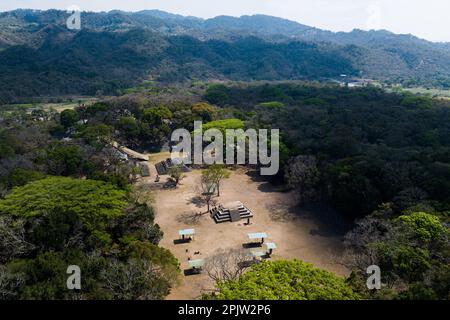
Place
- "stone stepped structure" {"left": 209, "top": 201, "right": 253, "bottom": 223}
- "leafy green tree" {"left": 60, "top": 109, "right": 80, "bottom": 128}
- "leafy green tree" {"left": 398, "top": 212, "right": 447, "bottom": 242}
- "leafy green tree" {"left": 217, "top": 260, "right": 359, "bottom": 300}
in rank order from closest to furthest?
"leafy green tree" {"left": 217, "top": 260, "right": 359, "bottom": 300}
"leafy green tree" {"left": 398, "top": 212, "right": 447, "bottom": 242}
"stone stepped structure" {"left": 209, "top": 201, "right": 253, "bottom": 223}
"leafy green tree" {"left": 60, "top": 109, "right": 80, "bottom": 128}

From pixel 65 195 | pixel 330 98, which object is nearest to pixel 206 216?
pixel 65 195


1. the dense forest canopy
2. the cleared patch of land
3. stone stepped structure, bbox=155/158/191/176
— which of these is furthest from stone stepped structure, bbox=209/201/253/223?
the cleared patch of land

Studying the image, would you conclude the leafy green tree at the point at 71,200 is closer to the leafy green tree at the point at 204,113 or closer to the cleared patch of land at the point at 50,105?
the leafy green tree at the point at 204,113

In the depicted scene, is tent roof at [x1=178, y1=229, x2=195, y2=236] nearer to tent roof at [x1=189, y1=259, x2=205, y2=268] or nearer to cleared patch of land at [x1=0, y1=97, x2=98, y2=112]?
tent roof at [x1=189, y1=259, x2=205, y2=268]

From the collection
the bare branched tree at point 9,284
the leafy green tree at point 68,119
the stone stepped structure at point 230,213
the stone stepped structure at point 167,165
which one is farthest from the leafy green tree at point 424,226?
the leafy green tree at point 68,119

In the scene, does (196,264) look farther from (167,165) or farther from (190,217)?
(167,165)

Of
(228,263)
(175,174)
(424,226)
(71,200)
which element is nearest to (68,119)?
(175,174)
